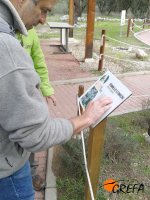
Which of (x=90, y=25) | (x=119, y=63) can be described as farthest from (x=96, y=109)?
(x=119, y=63)

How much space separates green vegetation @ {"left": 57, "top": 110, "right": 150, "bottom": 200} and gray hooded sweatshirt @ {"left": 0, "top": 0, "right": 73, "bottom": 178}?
5.82 feet

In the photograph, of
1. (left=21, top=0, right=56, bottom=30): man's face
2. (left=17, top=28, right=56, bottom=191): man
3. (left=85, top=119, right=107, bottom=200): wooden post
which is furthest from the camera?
(left=17, top=28, right=56, bottom=191): man

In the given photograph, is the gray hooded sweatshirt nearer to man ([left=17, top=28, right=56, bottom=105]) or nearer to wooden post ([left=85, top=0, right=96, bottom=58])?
man ([left=17, top=28, right=56, bottom=105])

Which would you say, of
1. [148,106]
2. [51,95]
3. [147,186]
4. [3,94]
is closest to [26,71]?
[3,94]

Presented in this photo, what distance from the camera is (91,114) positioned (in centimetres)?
162

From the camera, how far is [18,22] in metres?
1.36

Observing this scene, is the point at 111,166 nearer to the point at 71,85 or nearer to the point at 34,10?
the point at 34,10

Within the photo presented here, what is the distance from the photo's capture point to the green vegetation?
304 cm

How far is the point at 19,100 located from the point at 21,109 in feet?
0.13

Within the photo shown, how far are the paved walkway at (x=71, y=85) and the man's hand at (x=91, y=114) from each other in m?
1.78

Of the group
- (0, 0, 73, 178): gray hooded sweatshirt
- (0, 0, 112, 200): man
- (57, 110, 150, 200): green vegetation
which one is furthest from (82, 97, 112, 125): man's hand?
(57, 110, 150, 200): green vegetation

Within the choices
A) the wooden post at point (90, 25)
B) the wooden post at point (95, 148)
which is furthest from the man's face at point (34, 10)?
the wooden post at point (90, 25)

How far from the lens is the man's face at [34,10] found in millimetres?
1500

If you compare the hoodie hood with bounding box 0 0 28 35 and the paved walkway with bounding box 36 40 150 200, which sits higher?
the hoodie hood with bounding box 0 0 28 35
